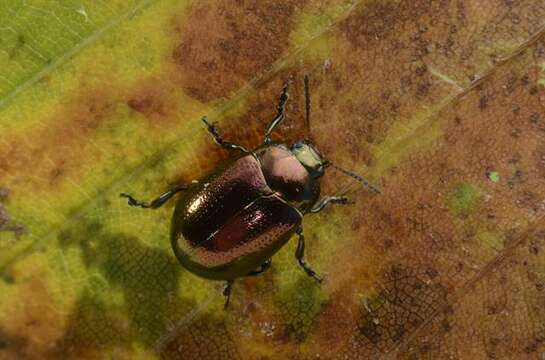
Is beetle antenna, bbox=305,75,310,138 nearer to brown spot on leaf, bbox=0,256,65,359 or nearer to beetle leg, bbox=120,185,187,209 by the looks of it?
beetle leg, bbox=120,185,187,209

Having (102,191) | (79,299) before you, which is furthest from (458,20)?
(79,299)

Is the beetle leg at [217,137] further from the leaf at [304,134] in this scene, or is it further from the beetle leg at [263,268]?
the beetle leg at [263,268]

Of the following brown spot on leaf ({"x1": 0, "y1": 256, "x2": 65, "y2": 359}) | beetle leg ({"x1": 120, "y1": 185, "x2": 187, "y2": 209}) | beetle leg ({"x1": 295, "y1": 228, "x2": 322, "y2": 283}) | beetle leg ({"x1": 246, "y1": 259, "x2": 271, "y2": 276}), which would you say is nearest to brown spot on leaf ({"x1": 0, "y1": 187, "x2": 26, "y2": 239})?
brown spot on leaf ({"x1": 0, "y1": 256, "x2": 65, "y2": 359})

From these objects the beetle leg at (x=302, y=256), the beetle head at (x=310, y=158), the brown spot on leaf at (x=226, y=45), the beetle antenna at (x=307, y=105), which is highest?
the brown spot on leaf at (x=226, y=45)

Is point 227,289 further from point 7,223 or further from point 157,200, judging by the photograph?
point 7,223

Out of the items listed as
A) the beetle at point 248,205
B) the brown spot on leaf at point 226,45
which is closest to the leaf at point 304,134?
the brown spot on leaf at point 226,45

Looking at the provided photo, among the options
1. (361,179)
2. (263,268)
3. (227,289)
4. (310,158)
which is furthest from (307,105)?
(227,289)
